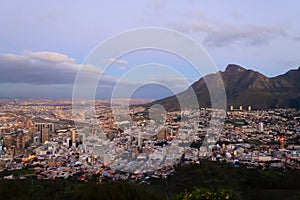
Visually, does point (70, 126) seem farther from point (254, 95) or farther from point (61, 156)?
point (254, 95)

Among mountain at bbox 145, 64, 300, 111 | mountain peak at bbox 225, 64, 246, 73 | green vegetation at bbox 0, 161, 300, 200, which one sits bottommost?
green vegetation at bbox 0, 161, 300, 200

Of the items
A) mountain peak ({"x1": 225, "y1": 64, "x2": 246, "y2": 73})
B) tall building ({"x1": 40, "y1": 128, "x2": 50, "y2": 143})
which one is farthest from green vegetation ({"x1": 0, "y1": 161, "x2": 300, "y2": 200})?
mountain peak ({"x1": 225, "y1": 64, "x2": 246, "y2": 73})

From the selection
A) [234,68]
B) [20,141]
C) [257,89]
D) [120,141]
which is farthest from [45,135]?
[234,68]

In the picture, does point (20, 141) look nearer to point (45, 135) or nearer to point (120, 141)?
point (45, 135)

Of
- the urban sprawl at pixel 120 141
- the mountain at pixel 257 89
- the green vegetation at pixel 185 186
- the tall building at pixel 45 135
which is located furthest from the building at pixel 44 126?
the mountain at pixel 257 89

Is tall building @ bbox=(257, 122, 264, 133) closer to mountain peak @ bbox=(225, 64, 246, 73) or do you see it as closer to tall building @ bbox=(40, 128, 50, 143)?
tall building @ bbox=(40, 128, 50, 143)

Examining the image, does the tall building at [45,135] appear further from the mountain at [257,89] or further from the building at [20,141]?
the mountain at [257,89]
